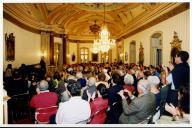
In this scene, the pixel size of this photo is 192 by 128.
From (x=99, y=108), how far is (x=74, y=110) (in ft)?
1.79

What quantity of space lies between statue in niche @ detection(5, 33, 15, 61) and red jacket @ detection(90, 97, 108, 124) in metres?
5.85

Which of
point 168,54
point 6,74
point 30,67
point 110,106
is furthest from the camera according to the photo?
point 30,67

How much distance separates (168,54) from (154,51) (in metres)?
Result: 2.34

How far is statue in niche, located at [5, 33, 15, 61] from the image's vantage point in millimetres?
8564

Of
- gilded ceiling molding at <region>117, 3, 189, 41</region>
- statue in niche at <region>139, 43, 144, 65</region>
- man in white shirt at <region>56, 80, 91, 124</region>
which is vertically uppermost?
gilded ceiling molding at <region>117, 3, 189, 41</region>

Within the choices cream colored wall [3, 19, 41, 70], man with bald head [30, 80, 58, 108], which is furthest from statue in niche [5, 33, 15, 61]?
man with bald head [30, 80, 58, 108]

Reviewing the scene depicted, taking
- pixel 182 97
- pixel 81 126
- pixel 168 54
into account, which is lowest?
pixel 81 126

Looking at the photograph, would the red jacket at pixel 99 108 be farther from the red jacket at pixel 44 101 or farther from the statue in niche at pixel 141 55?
the statue in niche at pixel 141 55

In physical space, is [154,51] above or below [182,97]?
above

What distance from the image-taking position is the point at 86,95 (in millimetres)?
4324

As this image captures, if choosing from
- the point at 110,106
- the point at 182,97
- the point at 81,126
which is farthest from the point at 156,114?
the point at 81,126

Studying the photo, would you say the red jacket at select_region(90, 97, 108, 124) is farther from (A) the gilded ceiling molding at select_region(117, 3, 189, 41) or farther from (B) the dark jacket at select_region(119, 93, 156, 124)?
(A) the gilded ceiling molding at select_region(117, 3, 189, 41)

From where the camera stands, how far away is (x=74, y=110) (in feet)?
10.5

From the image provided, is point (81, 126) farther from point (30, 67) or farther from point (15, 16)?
point (30, 67)
